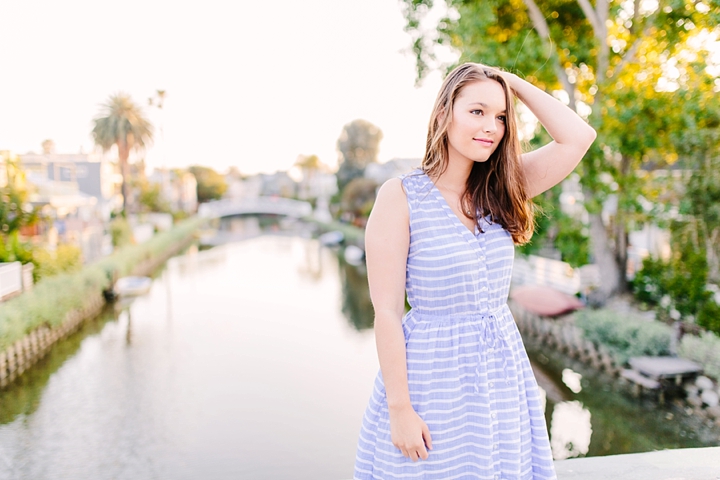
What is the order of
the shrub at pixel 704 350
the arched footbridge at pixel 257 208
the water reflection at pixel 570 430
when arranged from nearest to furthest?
the shrub at pixel 704 350
the water reflection at pixel 570 430
the arched footbridge at pixel 257 208

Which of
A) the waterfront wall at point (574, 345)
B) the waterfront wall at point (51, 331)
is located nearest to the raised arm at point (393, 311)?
the waterfront wall at point (574, 345)

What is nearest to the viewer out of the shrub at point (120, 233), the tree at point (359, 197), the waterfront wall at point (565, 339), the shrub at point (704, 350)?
the shrub at point (704, 350)

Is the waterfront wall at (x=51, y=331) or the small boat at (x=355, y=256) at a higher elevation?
the waterfront wall at (x=51, y=331)

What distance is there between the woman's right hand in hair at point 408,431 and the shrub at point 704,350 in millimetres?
6137

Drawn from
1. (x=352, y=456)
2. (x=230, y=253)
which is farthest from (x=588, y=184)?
(x=230, y=253)

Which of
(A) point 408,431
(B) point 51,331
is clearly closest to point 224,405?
(B) point 51,331

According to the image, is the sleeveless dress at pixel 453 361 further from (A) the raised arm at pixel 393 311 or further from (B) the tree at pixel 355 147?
(B) the tree at pixel 355 147

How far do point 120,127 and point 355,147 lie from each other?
14850mm

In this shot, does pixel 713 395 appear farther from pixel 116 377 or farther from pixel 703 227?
pixel 116 377

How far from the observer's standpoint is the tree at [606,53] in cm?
705

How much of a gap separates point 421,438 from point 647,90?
7.96m

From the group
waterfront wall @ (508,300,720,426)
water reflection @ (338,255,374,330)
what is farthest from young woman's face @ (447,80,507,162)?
water reflection @ (338,255,374,330)

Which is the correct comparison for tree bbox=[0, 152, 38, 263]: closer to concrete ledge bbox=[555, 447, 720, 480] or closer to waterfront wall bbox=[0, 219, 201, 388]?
waterfront wall bbox=[0, 219, 201, 388]

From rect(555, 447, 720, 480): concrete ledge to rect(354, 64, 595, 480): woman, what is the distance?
1.93 ft
